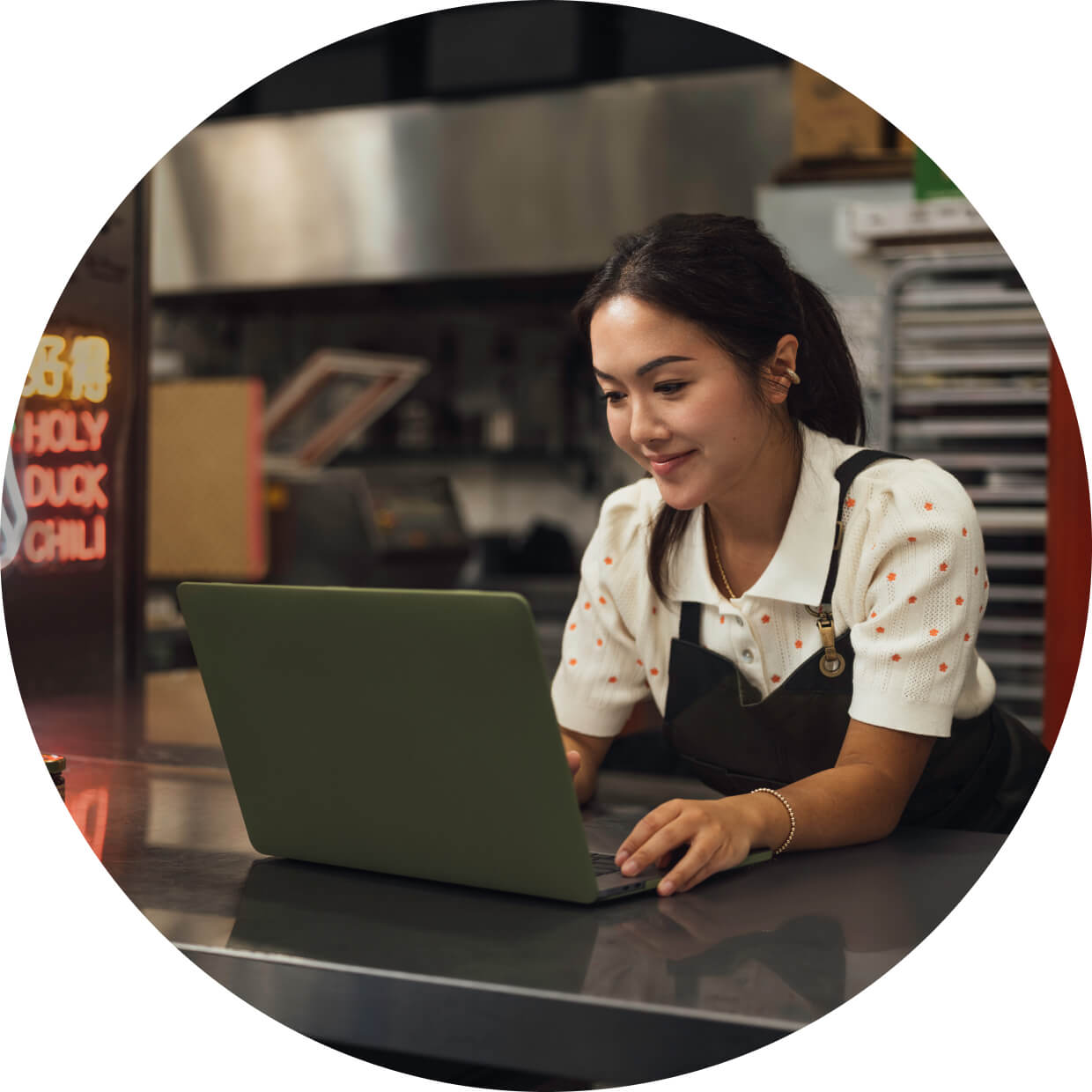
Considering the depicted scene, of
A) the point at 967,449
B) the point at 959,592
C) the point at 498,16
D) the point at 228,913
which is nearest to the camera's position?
the point at 228,913

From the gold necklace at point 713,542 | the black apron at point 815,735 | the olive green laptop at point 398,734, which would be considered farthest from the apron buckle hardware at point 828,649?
the olive green laptop at point 398,734

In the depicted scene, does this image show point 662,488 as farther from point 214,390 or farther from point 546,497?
point 546,497

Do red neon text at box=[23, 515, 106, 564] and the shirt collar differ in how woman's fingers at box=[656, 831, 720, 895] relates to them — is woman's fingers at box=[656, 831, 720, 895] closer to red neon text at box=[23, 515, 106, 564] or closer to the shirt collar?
the shirt collar

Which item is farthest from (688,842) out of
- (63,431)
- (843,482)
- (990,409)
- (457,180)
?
(457,180)

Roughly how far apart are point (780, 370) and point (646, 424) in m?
0.17

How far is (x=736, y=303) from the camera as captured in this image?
113 centimetres

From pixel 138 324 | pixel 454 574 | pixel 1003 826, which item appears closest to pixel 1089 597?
pixel 1003 826

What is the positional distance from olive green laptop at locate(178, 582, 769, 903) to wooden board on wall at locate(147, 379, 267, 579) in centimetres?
201

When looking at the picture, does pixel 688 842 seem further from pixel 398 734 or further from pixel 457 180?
pixel 457 180

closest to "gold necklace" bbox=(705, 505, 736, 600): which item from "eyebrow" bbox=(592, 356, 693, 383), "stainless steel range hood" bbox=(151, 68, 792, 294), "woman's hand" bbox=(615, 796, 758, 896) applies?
"eyebrow" bbox=(592, 356, 693, 383)

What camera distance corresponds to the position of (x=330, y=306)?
4719mm

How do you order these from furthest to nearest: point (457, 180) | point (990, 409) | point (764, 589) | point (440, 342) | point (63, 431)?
point (440, 342)
point (457, 180)
point (990, 409)
point (63, 431)
point (764, 589)

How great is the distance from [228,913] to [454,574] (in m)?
2.56

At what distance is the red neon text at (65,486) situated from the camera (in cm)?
191
